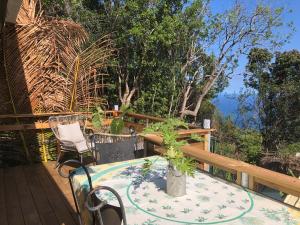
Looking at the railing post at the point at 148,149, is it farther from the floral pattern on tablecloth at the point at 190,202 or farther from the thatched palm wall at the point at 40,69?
the thatched palm wall at the point at 40,69

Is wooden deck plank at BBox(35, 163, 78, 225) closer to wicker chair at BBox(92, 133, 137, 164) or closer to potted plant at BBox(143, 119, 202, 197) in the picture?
wicker chair at BBox(92, 133, 137, 164)

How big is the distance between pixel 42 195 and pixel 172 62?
8368mm

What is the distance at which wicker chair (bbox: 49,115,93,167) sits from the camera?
175 inches

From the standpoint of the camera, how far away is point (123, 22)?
386 inches

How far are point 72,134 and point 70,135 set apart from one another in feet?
0.13

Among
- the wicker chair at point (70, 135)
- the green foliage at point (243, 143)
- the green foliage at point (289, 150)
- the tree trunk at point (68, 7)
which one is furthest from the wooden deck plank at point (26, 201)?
the green foliage at point (289, 150)

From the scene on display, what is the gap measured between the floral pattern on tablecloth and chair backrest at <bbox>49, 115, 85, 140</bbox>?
2.79 metres

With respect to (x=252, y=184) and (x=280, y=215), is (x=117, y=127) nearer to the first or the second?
(x=252, y=184)

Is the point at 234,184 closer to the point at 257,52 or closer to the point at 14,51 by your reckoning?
the point at 14,51

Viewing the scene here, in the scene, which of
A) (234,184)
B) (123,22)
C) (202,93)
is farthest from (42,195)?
(202,93)

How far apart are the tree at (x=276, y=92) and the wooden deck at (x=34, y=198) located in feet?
33.6

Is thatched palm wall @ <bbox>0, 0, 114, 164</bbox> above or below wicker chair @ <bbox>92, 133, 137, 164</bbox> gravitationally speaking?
above

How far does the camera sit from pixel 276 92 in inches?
507

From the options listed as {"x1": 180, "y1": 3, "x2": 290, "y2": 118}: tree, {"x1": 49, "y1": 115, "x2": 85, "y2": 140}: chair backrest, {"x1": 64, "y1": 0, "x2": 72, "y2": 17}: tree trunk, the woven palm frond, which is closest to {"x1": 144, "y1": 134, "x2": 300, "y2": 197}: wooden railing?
{"x1": 49, "y1": 115, "x2": 85, "y2": 140}: chair backrest
